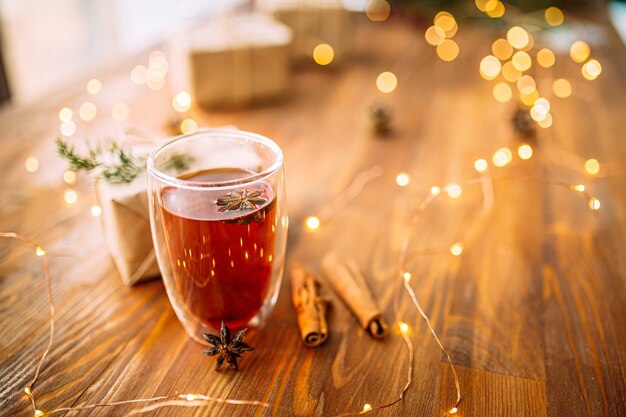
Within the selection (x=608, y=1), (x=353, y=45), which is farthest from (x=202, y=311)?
(x=608, y=1)

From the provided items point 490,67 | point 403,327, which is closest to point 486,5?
point 490,67

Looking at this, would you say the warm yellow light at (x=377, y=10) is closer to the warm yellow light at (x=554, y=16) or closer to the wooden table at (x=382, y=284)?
the warm yellow light at (x=554, y=16)

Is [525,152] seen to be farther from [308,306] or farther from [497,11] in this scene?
[497,11]

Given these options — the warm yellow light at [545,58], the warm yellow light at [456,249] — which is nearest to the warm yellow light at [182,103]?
the warm yellow light at [456,249]

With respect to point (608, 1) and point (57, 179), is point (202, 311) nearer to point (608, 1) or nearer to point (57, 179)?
point (57, 179)

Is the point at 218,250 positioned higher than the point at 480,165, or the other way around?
the point at 218,250

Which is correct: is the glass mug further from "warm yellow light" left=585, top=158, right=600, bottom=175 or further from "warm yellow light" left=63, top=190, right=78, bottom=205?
"warm yellow light" left=585, top=158, right=600, bottom=175

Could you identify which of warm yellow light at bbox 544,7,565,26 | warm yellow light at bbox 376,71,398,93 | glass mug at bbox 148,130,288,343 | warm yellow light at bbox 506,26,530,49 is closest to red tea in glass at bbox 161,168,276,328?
glass mug at bbox 148,130,288,343
